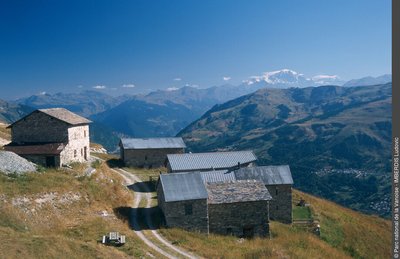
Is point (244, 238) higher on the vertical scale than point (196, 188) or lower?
lower

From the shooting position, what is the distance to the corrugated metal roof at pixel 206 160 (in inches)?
2279

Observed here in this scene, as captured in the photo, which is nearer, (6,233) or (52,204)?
(6,233)

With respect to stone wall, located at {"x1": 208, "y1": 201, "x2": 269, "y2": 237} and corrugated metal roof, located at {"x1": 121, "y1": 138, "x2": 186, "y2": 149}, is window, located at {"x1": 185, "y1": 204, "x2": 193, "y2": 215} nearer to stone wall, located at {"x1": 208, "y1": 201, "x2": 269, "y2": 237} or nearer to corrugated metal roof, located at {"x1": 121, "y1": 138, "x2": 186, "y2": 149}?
stone wall, located at {"x1": 208, "y1": 201, "x2": 269, "y2": 237}

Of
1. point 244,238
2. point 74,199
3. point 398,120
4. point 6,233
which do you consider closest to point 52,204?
point 74,199

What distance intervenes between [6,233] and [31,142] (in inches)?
960

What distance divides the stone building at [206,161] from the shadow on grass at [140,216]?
13533 mm

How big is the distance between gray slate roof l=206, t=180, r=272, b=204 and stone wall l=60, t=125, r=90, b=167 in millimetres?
19520

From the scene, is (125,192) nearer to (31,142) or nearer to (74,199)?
(74,199)

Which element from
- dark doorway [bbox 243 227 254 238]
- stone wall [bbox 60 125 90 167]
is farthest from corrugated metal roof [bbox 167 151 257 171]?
dark doorway [bbox 243 227 254 238]

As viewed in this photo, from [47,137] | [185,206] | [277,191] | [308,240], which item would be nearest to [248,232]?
[308,240]

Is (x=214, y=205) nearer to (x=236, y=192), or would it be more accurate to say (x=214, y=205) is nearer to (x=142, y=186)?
(x=236, y=192)

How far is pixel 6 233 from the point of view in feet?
92.3

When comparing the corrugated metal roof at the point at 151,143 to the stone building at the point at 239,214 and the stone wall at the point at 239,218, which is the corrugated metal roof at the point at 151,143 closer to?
the stone building at the point at 239,214

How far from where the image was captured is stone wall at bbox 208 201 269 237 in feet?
134
